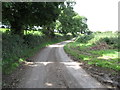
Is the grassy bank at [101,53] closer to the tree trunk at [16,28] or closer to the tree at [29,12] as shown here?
the tree at [29,12]

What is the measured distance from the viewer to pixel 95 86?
173 inches

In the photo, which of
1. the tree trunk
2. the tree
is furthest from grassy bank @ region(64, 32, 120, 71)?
the tree trunk

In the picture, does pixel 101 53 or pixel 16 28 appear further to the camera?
pixel 16 28

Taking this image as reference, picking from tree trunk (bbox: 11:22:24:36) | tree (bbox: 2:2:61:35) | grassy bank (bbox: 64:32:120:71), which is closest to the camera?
grassy bank (bbox: 64:32:120:71)

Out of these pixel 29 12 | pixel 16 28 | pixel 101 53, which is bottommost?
pixel 101 53

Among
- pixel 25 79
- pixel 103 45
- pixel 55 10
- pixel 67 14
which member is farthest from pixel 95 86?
pixel 67 14

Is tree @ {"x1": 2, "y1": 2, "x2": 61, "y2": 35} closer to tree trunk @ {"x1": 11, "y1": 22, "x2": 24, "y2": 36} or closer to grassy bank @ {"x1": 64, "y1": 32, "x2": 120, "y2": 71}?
tree trunk @ {"x1": 11, "y1": 22, "x2": 24, "y2": 36}

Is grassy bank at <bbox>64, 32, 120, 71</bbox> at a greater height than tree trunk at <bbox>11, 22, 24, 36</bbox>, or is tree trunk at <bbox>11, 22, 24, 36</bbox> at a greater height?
tree trunk at <bbox>11, 22, 24, 36</bbox>

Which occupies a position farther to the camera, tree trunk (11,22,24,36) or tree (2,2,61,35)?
tree trunk (11,22,24,36)

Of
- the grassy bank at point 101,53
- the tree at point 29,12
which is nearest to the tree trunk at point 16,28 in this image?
the tree at point 29,12

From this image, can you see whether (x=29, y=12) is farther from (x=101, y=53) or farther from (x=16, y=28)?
(x=101, y=53)

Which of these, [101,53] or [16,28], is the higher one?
[16,28]

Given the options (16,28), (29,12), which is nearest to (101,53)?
(29,12)

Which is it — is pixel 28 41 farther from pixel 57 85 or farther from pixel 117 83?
pixel 117 83
